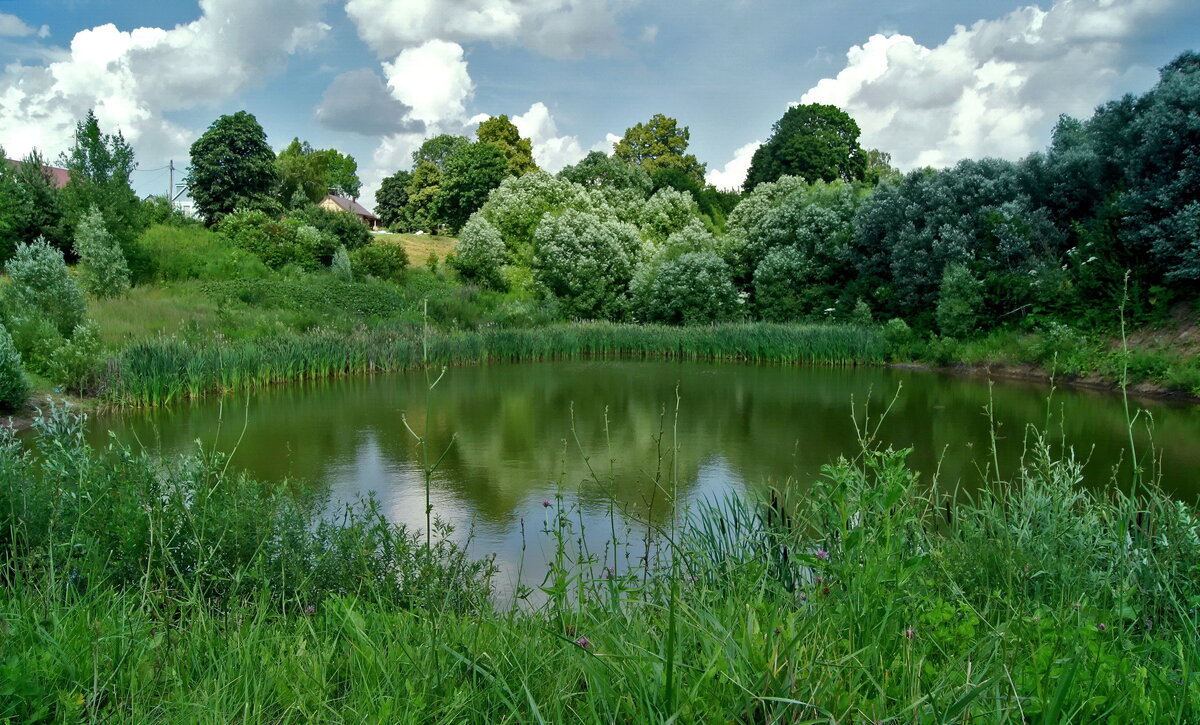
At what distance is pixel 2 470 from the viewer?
362cm

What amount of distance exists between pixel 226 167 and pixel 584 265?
1359cm

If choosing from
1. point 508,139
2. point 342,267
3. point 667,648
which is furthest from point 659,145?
point 667,648

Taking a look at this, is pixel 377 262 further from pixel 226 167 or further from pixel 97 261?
pixel 226 167

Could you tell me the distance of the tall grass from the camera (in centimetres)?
1030

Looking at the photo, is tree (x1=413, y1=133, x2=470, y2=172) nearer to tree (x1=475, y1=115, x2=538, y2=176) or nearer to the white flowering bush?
tree (x1=475, y1=115, x2=538, y2=176)

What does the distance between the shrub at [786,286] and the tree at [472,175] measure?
15300mm

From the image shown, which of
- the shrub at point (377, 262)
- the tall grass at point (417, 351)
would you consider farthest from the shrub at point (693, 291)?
the shrub at point (377, 262)

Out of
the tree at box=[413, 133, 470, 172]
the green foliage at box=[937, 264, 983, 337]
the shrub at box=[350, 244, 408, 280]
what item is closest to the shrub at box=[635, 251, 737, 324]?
the green foliage at box=[937, 264, 983, 337]

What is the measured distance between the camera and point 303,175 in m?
34.8

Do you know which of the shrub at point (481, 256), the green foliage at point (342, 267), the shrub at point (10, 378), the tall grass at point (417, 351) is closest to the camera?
the shrub at point (10, 378)

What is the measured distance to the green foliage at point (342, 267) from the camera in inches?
840

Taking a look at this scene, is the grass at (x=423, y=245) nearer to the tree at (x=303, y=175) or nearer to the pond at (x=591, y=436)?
the tree at (x=303, y=175)

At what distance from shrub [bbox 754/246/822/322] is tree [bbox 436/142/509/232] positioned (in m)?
15.3

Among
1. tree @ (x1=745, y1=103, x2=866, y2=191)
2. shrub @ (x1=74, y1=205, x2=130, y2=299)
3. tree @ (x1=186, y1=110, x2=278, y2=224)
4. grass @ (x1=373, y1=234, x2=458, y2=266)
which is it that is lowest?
shrub @ (x1=74, y1=205, x2=130, y2=299)
